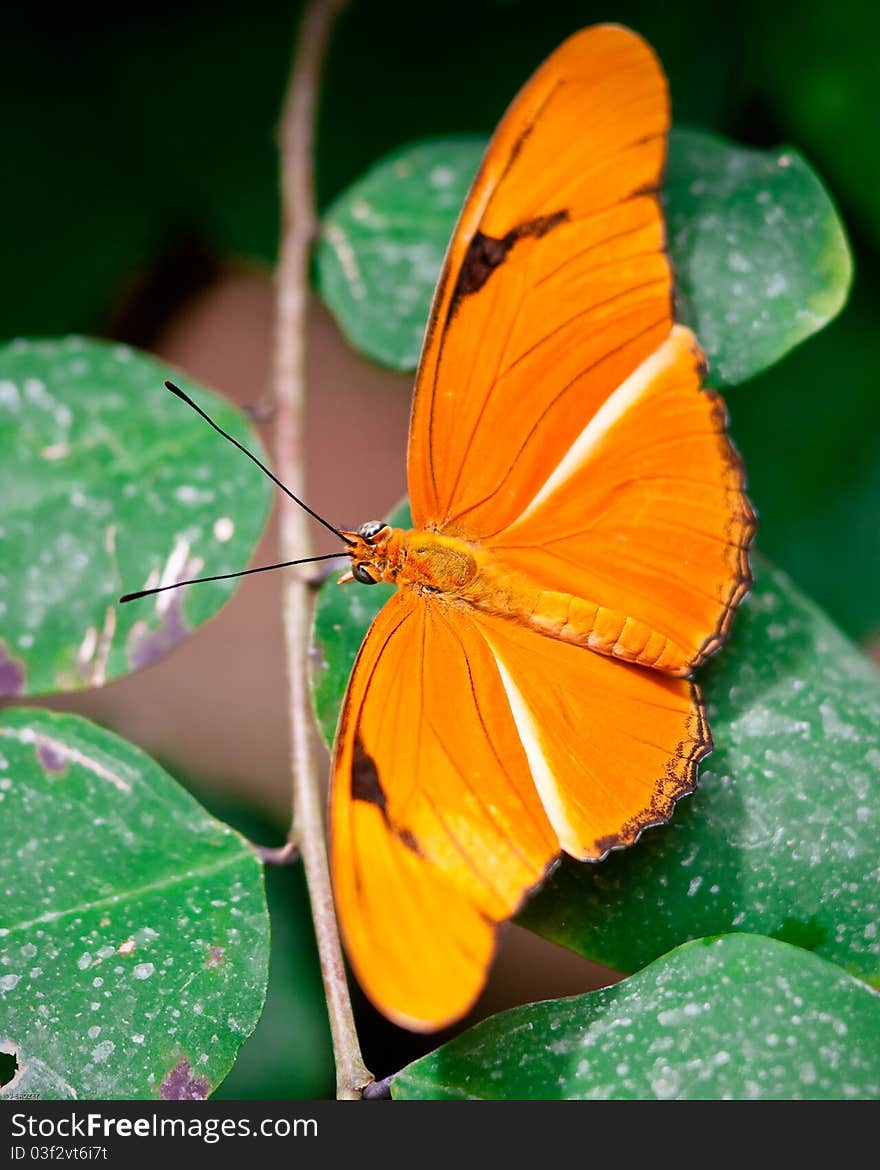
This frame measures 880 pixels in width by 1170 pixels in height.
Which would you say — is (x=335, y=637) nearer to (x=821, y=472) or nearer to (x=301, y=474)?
(x=301, y=474)

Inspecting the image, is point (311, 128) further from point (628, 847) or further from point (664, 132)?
point (628, 847)

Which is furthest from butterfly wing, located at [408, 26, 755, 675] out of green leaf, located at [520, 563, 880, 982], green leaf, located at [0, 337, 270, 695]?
green leaf, located at [0, 337, 270, 695]

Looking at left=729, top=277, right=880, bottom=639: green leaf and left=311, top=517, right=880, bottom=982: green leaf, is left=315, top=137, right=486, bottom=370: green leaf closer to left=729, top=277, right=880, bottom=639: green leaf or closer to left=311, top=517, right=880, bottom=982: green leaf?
left=311, top=517, right=880, bottom=982: green leaf

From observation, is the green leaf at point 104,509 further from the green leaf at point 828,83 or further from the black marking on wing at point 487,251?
the green leaf at point 828,83

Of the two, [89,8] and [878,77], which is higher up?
[89,8]

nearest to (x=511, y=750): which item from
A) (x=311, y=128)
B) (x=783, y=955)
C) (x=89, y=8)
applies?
(x=783, y=955)
